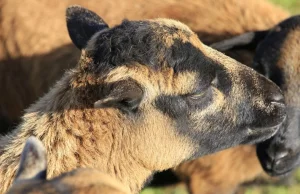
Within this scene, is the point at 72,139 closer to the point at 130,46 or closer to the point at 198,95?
the point at 130,46

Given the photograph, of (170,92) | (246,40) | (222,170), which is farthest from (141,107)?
(246,40)

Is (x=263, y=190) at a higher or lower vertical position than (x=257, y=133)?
lower

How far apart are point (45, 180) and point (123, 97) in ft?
3.76

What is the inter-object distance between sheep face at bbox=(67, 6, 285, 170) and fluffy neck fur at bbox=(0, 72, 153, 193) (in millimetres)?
58

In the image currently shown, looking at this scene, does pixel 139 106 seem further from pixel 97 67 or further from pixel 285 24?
pixel 285 24

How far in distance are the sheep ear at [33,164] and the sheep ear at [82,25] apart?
1.64 meters

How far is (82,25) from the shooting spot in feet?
17.2

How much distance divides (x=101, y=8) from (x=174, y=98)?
8.57 ft

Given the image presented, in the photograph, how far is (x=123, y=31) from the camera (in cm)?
471

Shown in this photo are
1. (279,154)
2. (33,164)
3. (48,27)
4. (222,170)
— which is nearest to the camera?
(33,164)

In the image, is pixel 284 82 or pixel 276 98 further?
pixel 284 82

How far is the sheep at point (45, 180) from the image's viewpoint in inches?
127

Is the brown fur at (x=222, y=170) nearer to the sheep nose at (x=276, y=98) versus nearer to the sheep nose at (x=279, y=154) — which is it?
the sheep nose at (x=279, y=154)

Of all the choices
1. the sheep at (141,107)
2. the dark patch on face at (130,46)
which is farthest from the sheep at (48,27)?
the dark patch on face at (130,46)
